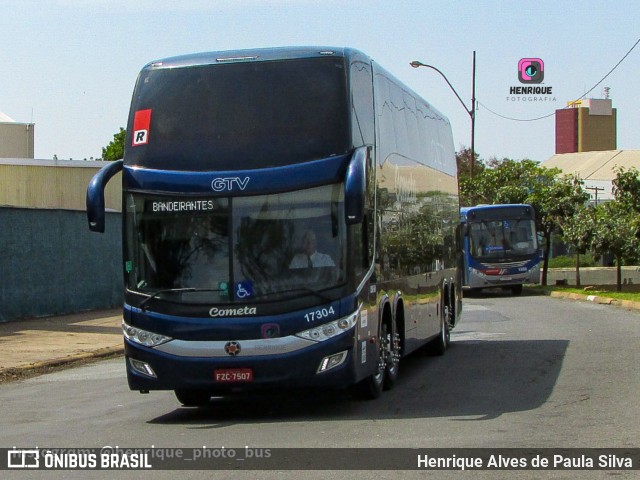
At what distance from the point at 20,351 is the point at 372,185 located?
9470 mm

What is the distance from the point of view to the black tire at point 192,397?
12.4 meters

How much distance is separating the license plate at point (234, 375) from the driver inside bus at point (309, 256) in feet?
3.67

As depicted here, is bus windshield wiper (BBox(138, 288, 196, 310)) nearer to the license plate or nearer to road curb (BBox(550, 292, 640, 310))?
the license plate

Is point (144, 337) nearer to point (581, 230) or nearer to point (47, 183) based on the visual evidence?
point (47, 183)

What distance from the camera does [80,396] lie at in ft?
45.8

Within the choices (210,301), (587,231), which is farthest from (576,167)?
(210,301)

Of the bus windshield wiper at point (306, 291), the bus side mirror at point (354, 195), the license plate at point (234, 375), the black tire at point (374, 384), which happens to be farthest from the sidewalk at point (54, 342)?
the bus side mirror at point (354, 195)

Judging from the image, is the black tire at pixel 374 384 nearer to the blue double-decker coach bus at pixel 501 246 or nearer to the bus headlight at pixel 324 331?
the bus headlight at pixel 324 331

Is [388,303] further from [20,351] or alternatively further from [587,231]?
[587,231]

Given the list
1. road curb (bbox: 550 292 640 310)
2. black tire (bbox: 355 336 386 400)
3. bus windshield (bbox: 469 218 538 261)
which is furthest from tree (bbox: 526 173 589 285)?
black tire (bbox: 355 336 386 400)

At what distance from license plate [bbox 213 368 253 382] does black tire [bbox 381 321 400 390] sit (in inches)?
85.9

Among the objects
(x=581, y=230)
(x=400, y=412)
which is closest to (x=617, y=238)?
(x=581, y=230)

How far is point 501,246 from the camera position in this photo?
132ft

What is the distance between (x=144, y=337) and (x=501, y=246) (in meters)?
30.1
